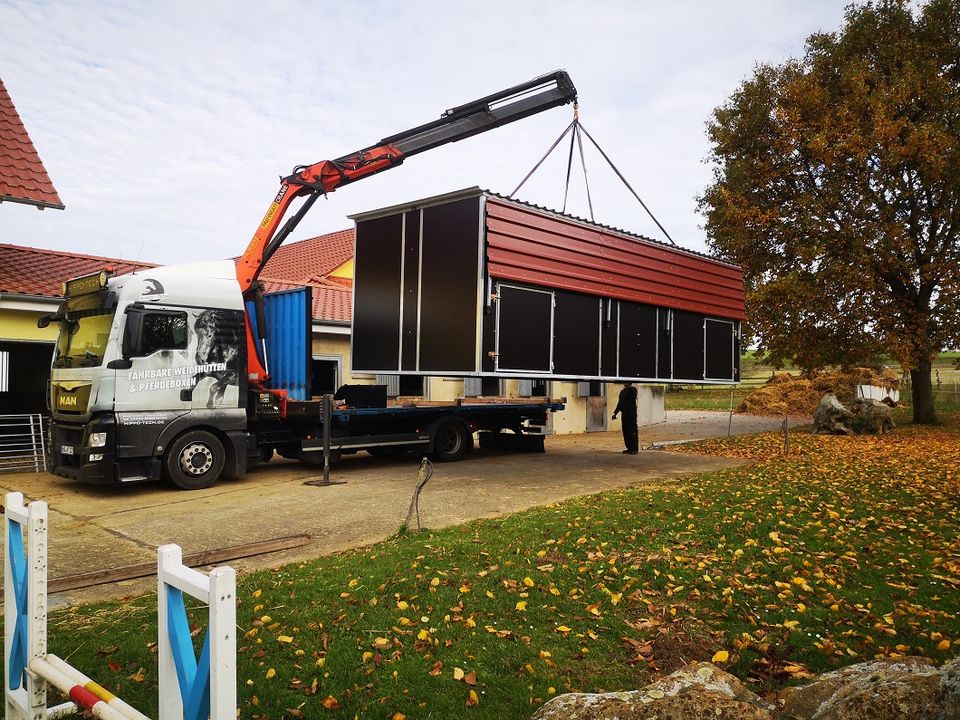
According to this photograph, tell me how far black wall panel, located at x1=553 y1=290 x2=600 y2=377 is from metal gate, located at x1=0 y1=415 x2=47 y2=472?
9157mm

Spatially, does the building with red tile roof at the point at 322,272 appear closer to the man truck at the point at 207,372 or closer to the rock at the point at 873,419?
the man truck at the point at 207,372

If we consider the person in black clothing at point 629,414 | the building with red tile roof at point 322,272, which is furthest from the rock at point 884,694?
the building with red tile roof at point 322,272

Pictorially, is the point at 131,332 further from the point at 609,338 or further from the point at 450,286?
the point at 609,338

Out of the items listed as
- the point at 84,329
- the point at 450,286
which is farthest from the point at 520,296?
the point at 84,329

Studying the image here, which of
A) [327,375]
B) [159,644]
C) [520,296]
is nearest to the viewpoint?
[159,644]

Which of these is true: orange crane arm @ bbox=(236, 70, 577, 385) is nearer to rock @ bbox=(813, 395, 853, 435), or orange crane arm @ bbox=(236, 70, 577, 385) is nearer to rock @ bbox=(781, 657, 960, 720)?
rock @ bbox=(781, 657, 960, 720)

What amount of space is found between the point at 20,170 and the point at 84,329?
4445mm

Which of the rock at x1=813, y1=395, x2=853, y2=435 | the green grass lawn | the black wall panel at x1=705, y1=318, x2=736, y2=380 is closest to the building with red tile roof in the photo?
the black wall panel at x1=705, y1=318, x2=736, y2=380

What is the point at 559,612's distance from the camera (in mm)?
4863

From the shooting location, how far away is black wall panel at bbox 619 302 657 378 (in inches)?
449

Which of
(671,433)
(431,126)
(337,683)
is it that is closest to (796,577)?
(337,683)

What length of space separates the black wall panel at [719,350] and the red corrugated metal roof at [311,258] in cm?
1135

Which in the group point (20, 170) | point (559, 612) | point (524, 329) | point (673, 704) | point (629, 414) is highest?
point (20, 170)

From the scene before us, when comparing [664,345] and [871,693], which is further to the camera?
[664,345]
